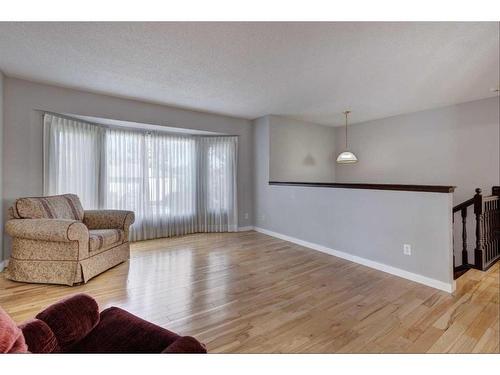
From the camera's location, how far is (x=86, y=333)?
3.53 ft

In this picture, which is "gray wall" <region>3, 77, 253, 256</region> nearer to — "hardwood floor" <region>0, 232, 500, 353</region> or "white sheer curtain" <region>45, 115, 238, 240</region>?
"white sheer curtain" <region>45, 115, 238, 240</region>

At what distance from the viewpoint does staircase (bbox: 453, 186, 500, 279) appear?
2922 mm

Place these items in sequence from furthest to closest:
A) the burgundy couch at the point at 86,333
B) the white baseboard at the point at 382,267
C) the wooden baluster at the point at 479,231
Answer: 1. the wooden baluster at the point at 479,231
2. the white baseboard at the point at 382,267
3. the burgundy couch at the point at 86,333

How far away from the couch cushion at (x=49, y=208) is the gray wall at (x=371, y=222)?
3.07m

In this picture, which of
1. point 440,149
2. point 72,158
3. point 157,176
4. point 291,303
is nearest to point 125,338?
point 291,303

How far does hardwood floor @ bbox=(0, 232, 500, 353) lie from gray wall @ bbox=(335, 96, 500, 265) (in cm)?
157

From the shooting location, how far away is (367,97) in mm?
3646

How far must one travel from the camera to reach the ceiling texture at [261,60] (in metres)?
1.94

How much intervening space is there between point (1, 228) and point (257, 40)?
11.8 feet

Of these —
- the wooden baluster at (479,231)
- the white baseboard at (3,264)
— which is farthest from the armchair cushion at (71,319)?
the wooden baluster at (479,231)

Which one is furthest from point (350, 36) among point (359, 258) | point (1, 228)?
point (1, 228)

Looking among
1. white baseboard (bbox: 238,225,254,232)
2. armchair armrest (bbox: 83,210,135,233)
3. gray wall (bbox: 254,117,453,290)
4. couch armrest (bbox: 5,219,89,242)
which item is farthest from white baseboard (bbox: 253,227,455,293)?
couch armrest (bbox: 5,219,89,242)

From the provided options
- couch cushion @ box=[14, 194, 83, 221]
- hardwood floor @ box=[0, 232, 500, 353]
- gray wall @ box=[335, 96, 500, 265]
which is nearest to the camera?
hardwood floor @ box=[0, 232, 500, 353]

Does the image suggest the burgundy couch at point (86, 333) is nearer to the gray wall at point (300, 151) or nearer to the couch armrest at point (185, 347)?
the couch armrest at point (185, 347)
